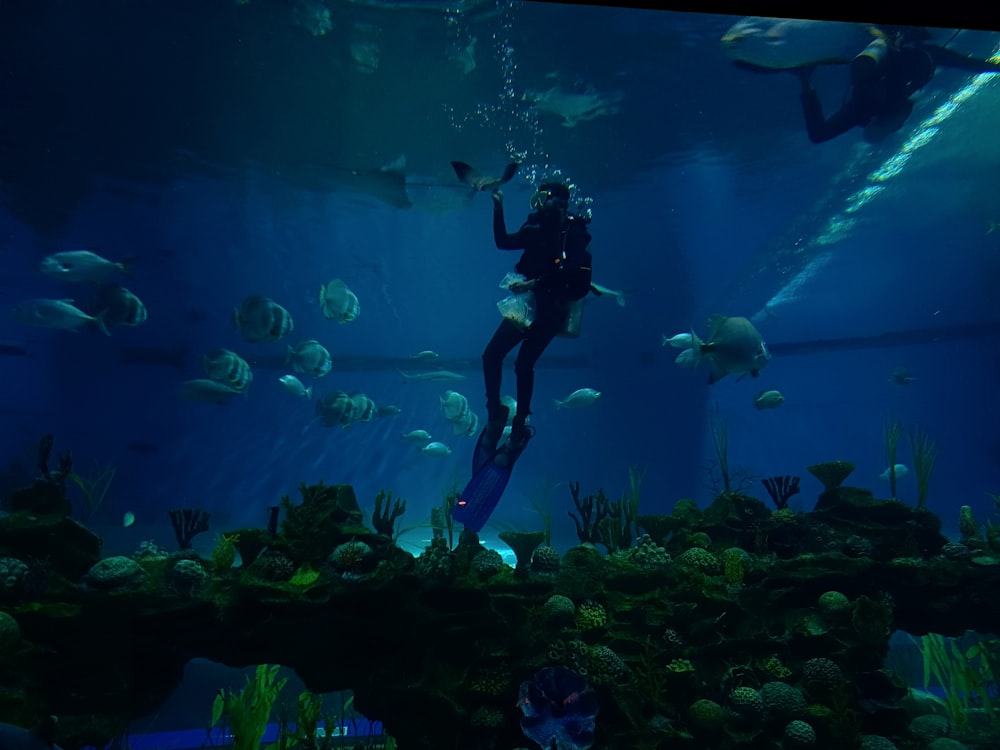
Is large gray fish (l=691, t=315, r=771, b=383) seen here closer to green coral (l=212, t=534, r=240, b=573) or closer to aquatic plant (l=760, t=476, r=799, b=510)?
aquatic plant (l=760, t=476, r=799, b=510)

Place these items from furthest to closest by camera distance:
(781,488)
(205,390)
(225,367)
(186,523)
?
(205,390), (225,367), (781,488), (186,523)

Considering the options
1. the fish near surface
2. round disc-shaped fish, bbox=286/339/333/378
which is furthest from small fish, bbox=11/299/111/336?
the fish near surface

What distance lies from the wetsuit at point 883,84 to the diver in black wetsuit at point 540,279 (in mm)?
4859

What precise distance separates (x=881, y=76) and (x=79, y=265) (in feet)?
47.5

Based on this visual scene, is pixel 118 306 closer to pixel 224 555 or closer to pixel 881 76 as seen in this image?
pixel 224 555

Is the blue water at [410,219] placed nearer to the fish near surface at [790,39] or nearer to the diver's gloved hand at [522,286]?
the fish near surface at [790,39]

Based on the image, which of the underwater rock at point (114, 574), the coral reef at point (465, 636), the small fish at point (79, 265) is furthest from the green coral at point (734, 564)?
the small fish at point (79, 265)

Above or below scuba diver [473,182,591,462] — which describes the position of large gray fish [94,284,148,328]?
above

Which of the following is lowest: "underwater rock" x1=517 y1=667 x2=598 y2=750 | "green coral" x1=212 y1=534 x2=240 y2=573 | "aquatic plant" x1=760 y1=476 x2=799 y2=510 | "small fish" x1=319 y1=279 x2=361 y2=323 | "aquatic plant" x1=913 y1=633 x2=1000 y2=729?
"underwater rock" x1=517 y1=667 x2=598 y2=750

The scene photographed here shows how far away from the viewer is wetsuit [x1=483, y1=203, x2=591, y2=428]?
6520 mm

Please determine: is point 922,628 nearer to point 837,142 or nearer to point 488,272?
point 837,142

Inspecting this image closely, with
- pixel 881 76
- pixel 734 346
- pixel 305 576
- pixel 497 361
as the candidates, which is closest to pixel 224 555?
pixel 305 576

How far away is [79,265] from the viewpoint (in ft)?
33.4

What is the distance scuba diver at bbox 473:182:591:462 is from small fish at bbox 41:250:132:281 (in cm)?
777
